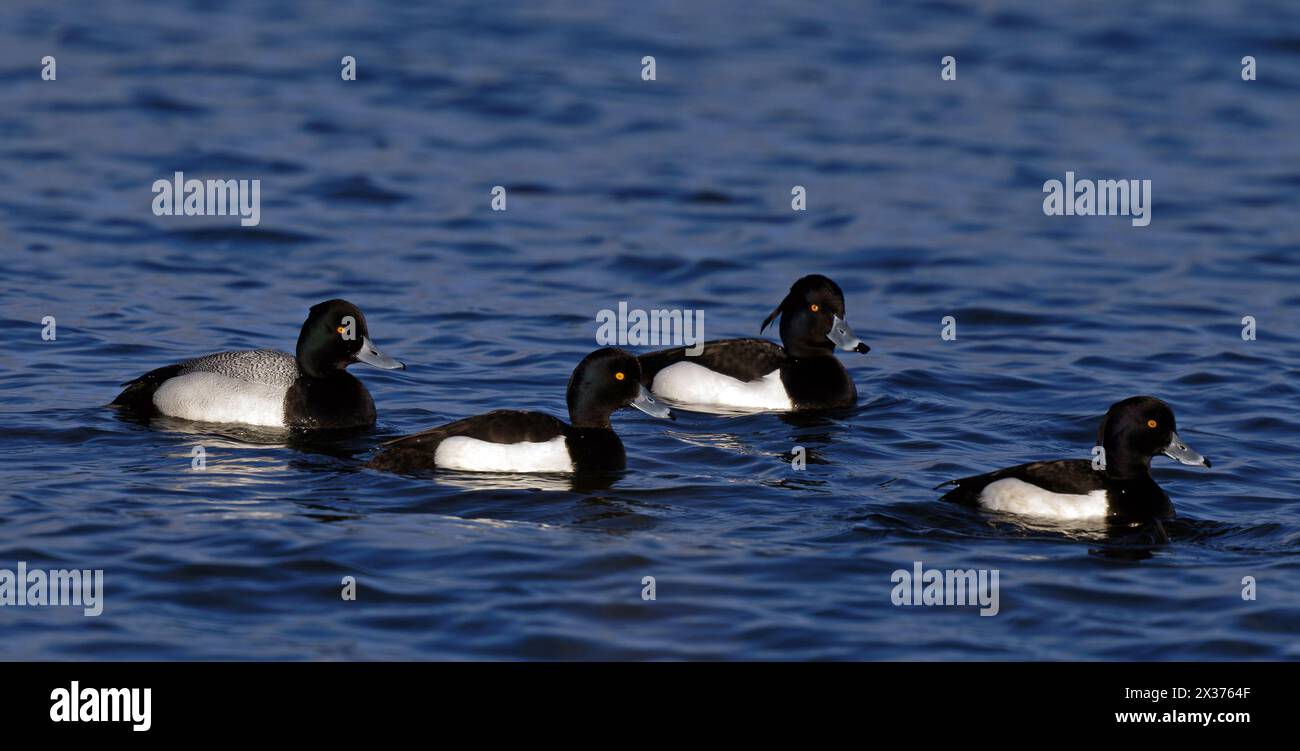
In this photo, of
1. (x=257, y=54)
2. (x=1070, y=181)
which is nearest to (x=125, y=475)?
(x=1070, y=181)

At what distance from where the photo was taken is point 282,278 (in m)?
18.6

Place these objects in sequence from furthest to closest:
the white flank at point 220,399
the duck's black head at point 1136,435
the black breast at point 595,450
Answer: the white flank at point 220,399
the black breast at point 595,450
the duck's black head at point 1136,435

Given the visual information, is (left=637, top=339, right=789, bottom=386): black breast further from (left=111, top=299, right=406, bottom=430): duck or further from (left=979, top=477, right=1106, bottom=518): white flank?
(left=979, top=477, right=1106, bottom=518): white flank

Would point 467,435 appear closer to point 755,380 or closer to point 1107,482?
point 755,380

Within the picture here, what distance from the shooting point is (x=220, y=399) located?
527 inches

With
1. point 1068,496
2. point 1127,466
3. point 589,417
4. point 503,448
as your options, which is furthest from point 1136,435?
point 503,448

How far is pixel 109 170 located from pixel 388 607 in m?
14.4

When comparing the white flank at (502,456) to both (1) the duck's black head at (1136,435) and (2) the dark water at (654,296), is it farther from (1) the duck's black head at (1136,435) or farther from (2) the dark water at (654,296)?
(1) the duck's black head at (1136,435)

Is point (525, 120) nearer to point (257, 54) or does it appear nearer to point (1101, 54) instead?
point (257, 54)

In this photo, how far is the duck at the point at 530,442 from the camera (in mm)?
11922

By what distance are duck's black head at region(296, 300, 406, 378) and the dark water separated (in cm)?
64

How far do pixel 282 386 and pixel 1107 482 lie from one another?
611 centimetres

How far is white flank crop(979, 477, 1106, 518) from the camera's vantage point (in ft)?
36.6

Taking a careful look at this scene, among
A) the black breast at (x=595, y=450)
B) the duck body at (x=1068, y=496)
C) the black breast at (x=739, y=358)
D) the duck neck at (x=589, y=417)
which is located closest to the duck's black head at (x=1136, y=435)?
the duck body at (x=1068, y=496)
